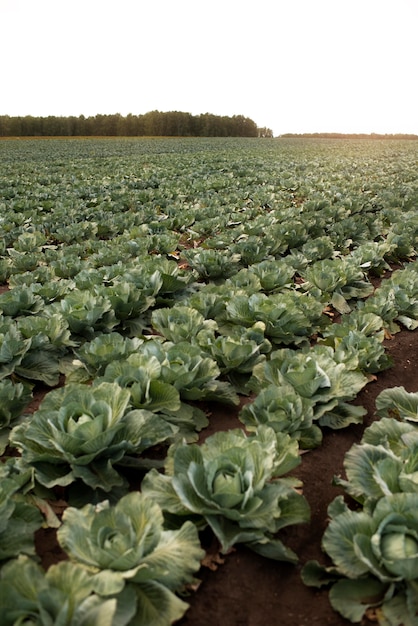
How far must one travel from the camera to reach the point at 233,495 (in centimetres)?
214

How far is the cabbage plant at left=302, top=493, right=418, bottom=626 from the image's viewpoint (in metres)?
1.93

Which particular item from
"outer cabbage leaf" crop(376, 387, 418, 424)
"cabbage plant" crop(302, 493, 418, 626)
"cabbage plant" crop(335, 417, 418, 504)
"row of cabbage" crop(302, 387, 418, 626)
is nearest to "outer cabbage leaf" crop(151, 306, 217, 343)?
"outer cabbage leaf" crop(376, 387, 418, 424)

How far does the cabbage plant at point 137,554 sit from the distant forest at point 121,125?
79.2 m

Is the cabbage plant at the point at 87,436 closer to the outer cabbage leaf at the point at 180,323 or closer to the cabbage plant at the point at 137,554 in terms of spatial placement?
the cabbage plant at the point at 137,554

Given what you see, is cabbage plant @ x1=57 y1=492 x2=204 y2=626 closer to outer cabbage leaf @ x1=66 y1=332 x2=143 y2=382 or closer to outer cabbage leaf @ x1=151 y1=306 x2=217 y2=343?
outer cabbage leaf @ x1=66 y1=332 x2=143 y2=382

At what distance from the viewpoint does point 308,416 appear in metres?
2.96

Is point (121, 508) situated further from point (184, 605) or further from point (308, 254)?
point (308, 254)

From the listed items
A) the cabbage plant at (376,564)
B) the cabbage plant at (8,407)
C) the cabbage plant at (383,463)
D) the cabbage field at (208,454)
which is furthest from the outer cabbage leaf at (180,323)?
the cabbage plant at (376,564)

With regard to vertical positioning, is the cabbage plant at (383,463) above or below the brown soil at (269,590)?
above

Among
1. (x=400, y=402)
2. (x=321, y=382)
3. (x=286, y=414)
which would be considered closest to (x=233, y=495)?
(x=286, y=414)

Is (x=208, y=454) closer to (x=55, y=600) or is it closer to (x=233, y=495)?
(x=233, y=495)

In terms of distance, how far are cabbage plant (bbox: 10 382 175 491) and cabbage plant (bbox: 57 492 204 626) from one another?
0.40 meters

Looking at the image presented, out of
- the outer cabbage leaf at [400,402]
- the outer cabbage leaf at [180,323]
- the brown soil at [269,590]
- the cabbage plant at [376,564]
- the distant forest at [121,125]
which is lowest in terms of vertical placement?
the brown soil at [269,590]

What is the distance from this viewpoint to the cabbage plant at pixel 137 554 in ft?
5.98
